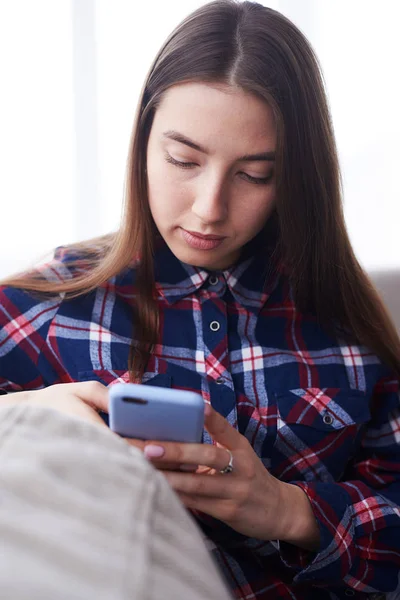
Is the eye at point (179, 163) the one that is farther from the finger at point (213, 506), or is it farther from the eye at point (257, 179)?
the finger at point (213, 506)

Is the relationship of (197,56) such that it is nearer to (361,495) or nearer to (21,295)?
(21,295)

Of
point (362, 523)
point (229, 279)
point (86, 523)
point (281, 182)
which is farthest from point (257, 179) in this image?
point (86, 523)

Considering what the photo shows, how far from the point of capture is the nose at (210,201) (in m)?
1.02

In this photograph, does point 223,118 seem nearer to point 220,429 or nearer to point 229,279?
point 229,279

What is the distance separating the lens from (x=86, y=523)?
398 millimetres

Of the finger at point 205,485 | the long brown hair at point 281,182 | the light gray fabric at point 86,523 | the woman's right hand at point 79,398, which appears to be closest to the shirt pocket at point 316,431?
the long brown hair at point 281,182

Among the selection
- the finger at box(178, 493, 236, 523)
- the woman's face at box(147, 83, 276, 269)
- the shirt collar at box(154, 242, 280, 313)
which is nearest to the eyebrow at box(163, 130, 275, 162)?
the woman's face at box(147, 83, 276, 269)

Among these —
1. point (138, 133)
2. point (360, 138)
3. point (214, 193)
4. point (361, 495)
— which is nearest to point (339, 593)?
point (361, 495)

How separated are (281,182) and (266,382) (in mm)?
301

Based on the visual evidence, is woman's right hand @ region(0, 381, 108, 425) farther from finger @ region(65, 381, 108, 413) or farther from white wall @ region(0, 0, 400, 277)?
white wall @ region(0, 0, 400, 277)

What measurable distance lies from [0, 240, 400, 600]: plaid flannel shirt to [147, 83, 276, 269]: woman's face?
116 millimetres

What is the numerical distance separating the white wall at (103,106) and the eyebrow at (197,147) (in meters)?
1.00

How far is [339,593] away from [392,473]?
0.65 feet

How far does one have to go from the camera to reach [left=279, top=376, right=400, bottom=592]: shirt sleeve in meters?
1.04
